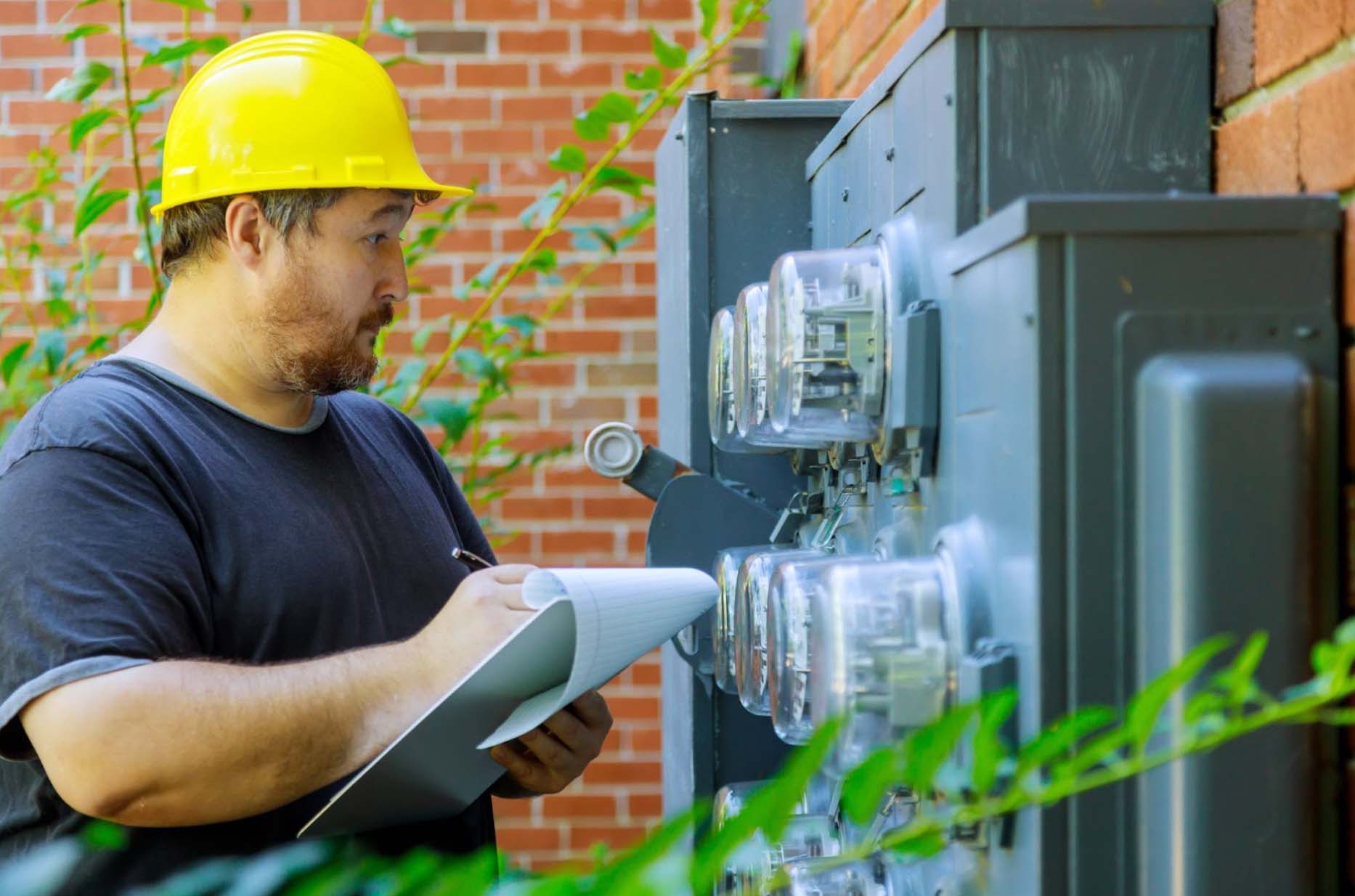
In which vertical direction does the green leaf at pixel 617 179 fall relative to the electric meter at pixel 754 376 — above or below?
above

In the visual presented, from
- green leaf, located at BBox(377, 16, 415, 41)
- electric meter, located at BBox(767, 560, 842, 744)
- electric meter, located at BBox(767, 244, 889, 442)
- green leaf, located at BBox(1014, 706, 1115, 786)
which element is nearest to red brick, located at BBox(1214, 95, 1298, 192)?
electric meter, located at BBox(767, 244, 889, 442)

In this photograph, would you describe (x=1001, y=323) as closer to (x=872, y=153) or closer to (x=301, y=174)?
(x=872, y=153)

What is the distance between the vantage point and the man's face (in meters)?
1.69

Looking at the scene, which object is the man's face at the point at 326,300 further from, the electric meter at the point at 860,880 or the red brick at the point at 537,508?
the red brick at the point at 537,508

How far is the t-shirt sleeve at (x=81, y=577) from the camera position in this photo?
1.33 m

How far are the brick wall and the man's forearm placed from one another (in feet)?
6.12

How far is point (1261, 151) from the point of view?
102 centimetres

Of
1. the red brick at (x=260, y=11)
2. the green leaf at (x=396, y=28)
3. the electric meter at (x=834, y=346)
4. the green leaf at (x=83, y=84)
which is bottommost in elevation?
the electric meter at (x=834, y=346)

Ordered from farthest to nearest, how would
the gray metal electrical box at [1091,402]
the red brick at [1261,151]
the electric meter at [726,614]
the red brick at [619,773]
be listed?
1. the red brick at [619,773]
2. the electric meter at [726,614]
3. the red brick at [1261,151]
4. the gray metal electrical box at [1091,402]

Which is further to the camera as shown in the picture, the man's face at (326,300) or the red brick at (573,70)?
the red brick at (573,70)

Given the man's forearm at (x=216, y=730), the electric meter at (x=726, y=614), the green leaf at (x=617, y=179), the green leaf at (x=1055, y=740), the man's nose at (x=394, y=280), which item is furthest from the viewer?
the green leaf at (x=617, y=179)

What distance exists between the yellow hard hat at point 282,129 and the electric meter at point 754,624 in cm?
63

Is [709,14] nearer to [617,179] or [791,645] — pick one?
[617,179]

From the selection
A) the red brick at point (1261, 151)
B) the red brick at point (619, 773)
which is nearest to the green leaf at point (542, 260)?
the red brick at point (619, 773)
